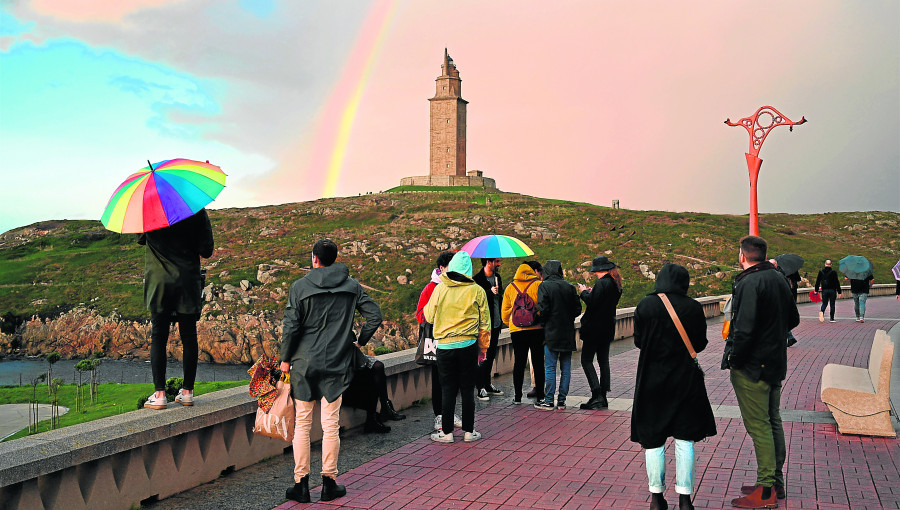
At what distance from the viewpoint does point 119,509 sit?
17.0ft

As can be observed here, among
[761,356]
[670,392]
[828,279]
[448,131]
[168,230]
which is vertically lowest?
[828,279]

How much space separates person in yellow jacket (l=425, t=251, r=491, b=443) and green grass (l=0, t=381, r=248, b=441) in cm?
1145

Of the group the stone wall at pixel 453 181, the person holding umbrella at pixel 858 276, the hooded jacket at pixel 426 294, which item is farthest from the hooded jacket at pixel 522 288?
the stone wall at pixel 453 181

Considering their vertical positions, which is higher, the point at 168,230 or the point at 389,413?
the point at 168,230

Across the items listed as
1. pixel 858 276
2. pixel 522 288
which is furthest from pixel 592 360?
pixel 858 276

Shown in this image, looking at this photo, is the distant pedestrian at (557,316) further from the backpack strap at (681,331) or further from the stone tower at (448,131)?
the stone tower at (448,131)

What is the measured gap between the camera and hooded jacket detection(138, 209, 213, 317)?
5.79 m

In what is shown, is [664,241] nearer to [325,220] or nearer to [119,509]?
[325,220]

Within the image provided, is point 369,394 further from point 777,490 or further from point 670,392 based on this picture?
point 777,490

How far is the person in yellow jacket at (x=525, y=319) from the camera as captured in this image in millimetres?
9367

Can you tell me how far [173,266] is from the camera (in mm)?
5840

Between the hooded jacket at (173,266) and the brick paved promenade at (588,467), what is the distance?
1.82 m

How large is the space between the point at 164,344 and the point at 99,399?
19801 millimetres

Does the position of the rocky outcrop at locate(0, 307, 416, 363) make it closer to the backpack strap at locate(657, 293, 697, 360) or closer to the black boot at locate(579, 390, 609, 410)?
the black boot at locate(579, 390, 609, 410)
